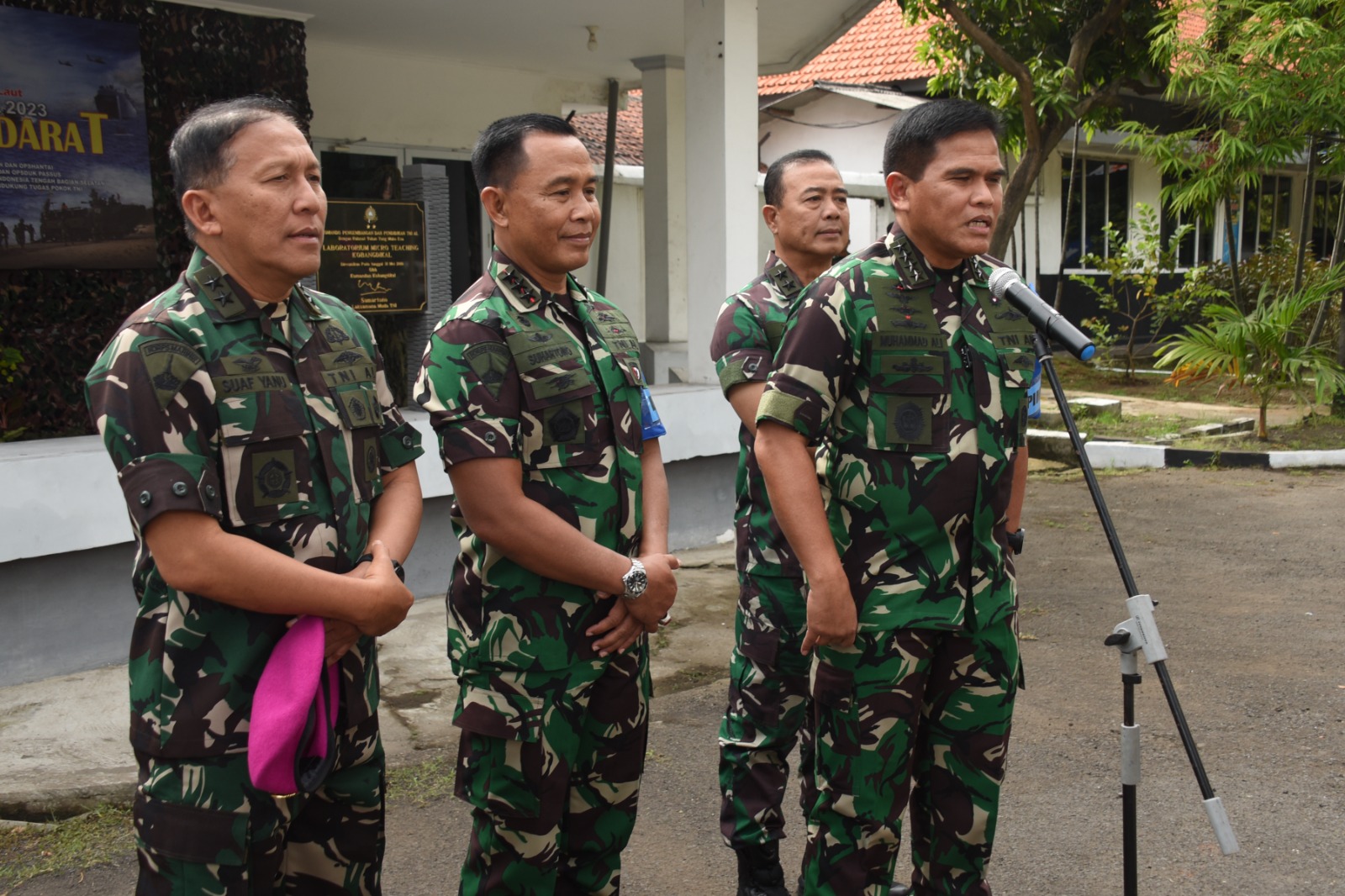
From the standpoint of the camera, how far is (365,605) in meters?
1.95

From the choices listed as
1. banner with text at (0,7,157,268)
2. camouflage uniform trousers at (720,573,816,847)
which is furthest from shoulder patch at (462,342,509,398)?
banner with text at (0,7,157,268)

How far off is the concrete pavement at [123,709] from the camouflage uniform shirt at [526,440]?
183 centimetres

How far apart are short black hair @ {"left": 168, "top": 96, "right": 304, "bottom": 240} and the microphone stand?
1.45m

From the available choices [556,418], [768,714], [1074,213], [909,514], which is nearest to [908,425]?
[909,514]

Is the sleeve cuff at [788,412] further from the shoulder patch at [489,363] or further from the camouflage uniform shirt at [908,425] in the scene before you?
the shoulder patch at [489,363]

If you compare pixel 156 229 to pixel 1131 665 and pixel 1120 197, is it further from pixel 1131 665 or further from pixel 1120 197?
pixel 1120 197

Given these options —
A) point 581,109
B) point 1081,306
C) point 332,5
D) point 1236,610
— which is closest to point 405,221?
point 332,5

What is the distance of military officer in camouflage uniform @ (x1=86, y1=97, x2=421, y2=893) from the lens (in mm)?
1834

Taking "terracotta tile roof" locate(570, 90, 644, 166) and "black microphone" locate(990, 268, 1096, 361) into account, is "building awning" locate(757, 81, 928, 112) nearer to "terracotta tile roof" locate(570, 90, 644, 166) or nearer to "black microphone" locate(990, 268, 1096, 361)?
"terracotta tile roof" locate(570, 90, 644, 166)

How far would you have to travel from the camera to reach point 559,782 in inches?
90.7

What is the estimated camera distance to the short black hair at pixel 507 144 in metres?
2.40

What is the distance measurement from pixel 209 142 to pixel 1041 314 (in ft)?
4.81

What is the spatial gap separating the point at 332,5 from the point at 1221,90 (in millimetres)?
7836

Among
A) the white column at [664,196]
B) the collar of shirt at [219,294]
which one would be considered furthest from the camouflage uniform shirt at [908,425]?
the white column at [664,196]
